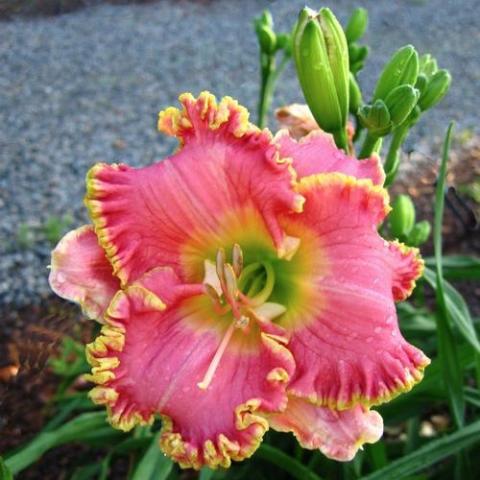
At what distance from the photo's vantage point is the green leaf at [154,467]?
3.16ft

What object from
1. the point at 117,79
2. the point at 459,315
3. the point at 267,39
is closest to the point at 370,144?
the point at 459,315

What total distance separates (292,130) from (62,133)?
7.62 ft

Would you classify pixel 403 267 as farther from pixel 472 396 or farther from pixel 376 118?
pixel 472 396

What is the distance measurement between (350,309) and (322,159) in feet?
0.45

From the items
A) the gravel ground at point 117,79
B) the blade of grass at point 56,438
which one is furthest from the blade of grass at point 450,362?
the gravel ground at point 117,79

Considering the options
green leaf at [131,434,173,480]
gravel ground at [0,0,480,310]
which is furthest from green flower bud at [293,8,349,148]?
gravel ground at [0,0,480,310]

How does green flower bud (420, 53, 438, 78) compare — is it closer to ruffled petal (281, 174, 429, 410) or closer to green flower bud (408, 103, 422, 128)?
green flower bud (408, 103, 422, 128)

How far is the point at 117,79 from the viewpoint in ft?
12.0

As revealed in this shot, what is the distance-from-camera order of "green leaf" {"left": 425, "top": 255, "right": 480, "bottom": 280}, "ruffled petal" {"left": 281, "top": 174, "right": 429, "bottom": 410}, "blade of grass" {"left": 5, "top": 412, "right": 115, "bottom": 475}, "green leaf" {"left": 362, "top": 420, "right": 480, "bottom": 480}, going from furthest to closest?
"green leaf" {"left": 425, "top": 255, "right": 480, "bottom": 280}
"blade of grass" {"left": 5, "top": 412, "right": 115, "bottom": 475}
"green leaf" {"left": 362, "top": 420, "right": 480, "bottom": 480}
"ruffled petal" {"left": 281, "top": 174, "right": 429, "bottom": 410}

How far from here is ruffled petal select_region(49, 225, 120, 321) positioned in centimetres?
74


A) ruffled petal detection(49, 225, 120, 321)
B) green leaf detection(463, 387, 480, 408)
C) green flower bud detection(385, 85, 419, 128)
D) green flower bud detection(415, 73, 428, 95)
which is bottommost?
green leaf detection(463, 387, 480, 408)

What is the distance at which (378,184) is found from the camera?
27.6 inches

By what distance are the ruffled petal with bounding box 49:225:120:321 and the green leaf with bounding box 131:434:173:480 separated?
305 millimetres

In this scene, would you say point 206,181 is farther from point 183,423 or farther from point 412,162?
point 412,162
